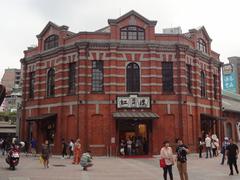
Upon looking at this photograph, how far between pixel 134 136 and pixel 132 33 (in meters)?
9.30

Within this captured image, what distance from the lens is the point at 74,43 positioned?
31344 mm

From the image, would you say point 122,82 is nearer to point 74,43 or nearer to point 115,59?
point 115,59

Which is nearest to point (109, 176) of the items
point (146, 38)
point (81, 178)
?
point (81, 178)

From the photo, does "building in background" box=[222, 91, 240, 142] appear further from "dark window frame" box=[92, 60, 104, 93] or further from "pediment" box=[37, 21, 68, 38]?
"pediment" box=[37, 21, 68, 38]

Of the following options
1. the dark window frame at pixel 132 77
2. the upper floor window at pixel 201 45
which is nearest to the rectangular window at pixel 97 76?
the dark window frame at pixel 132 77

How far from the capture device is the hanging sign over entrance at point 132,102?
98.8 ft

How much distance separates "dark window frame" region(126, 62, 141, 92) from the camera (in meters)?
30.9

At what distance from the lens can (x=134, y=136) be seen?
31.2 metres

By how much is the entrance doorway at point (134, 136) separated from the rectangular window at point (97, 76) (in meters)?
3.54

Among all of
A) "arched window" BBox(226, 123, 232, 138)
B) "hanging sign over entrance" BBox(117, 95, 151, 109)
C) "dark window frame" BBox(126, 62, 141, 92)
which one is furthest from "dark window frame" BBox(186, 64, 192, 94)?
"arched window" BBox(226, 123, 232, 138)

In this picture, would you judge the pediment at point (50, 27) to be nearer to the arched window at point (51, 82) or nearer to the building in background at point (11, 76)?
the arched window at point (51, 82)

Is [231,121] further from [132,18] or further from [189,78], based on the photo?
[132,18]

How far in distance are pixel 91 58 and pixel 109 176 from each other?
15.1 meters

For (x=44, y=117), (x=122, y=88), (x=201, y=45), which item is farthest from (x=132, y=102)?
(x=201, y=45)
